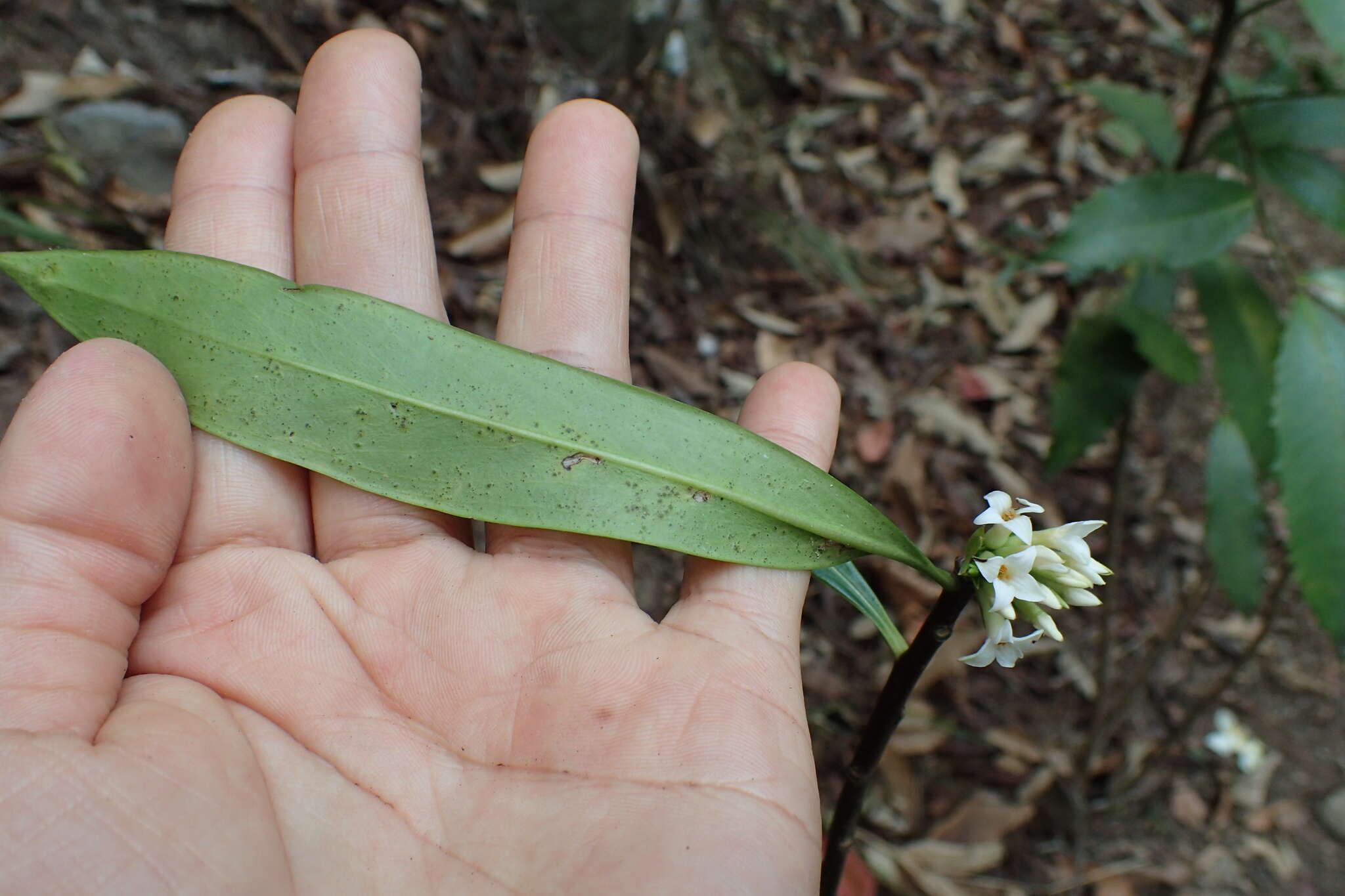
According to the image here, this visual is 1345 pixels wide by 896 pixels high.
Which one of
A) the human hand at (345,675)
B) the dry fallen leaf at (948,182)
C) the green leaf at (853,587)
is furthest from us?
the dry fallen leaf at (948,182)

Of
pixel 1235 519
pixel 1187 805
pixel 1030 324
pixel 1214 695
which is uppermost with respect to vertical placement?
pixel 1235 519

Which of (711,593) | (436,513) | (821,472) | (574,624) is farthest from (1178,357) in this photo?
(436,513)

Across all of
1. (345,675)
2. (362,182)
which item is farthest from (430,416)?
(362,182)

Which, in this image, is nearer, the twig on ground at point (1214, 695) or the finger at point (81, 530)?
the finger at point (81, 530)

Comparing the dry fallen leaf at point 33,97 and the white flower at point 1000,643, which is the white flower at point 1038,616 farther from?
the dry fallen leaf at point 33,97

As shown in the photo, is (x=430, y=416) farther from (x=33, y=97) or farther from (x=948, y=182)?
(x=948, y=182)

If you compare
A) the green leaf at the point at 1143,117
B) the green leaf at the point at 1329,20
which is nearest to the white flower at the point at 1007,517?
the green leaf at the point at 1329,20

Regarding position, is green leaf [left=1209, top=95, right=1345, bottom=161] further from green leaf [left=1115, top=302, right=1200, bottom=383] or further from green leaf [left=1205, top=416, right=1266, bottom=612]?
green leaf [left=1205, top=416, right=1266, bottom=612]
